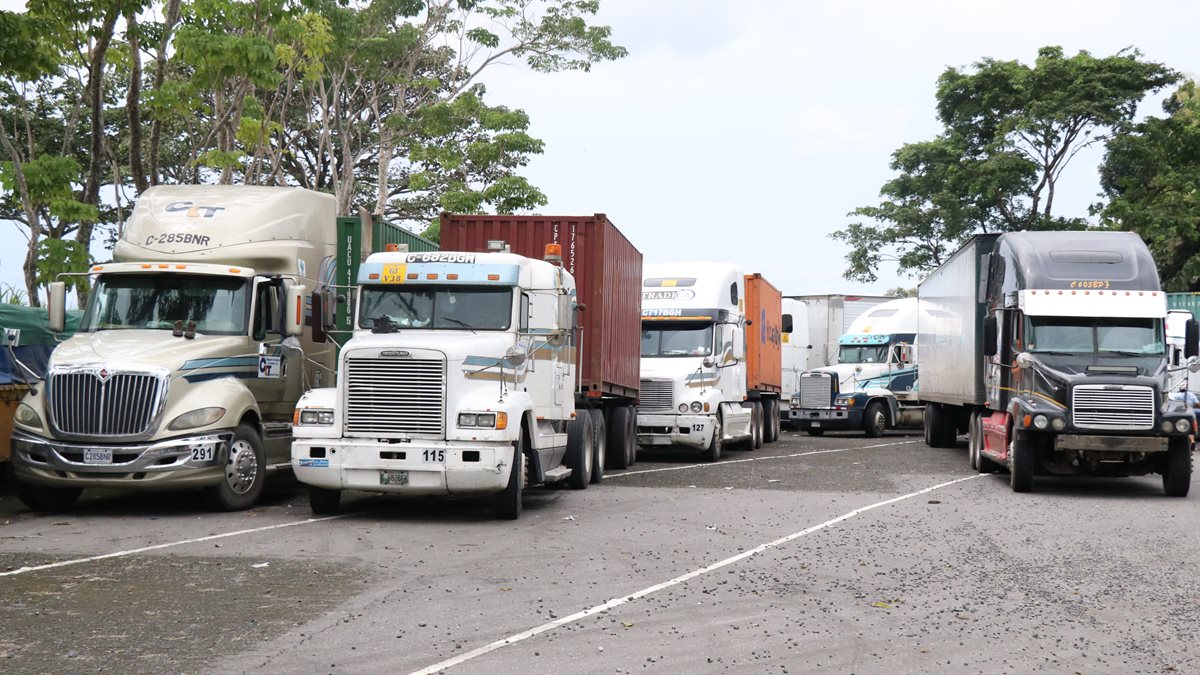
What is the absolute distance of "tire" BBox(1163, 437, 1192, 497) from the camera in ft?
55.7

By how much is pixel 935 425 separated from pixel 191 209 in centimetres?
1805

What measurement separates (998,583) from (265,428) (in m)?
8.70

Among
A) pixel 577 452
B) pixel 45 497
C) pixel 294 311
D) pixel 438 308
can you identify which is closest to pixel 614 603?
pixel 438 308

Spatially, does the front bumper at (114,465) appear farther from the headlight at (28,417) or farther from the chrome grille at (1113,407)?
the chrome grille at (1113,407)

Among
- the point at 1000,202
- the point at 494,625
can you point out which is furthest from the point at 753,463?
the point at 1000,202

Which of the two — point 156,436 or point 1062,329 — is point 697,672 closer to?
point 156,436

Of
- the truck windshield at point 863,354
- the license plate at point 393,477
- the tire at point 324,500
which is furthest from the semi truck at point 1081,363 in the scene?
the truck windshield at point 863,354

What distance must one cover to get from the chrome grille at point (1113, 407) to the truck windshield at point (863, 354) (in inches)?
713

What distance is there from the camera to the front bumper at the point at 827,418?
111 feet

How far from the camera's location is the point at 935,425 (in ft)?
93.1

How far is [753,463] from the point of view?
23000 mm

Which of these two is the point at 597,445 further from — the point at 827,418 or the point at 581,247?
the point at 827,418

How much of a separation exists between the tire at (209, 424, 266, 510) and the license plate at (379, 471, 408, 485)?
6.41 feet

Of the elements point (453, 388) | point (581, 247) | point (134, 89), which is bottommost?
point (453, 388)
